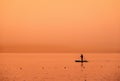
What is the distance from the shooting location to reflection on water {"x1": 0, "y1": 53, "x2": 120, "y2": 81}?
5.90 feet

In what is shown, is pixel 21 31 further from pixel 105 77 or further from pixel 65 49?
pixel 105 77

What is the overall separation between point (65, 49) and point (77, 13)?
1.17ft

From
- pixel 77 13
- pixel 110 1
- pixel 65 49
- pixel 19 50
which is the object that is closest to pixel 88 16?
pixel 77 13

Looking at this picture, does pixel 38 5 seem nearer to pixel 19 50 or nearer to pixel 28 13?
pixel 28 13

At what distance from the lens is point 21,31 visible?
1.85m

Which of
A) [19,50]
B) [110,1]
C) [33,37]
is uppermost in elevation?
[110,1]

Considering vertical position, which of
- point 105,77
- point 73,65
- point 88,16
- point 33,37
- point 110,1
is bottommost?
point 105,77

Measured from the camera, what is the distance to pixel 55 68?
1812 mm

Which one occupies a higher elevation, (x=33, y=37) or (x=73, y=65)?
(x=33, y=37)

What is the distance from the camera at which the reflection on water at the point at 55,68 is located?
1.80 m

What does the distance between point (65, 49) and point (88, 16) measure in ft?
1.25

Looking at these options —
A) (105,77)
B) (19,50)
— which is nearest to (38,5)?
(19,50)

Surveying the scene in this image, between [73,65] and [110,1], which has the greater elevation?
[110,1]

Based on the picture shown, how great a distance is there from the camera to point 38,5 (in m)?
1.85
